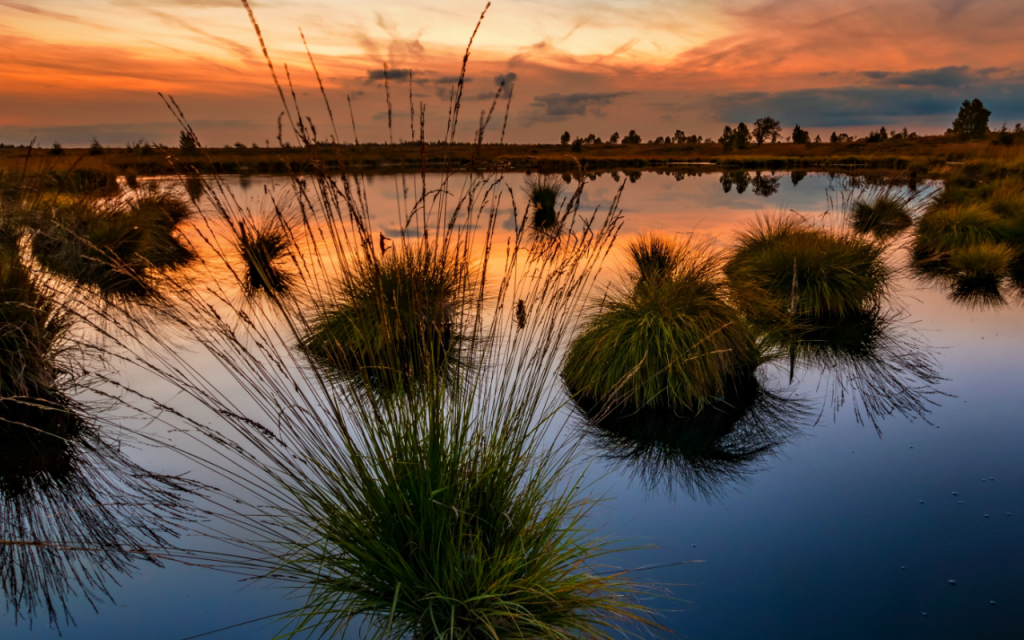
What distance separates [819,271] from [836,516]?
14.0 feet

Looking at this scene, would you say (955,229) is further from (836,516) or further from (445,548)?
(445,548)

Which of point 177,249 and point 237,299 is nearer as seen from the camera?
point 237,299

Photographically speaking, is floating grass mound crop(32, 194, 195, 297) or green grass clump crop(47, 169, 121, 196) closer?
floating grass mound crop(32, 194, 195, 297)

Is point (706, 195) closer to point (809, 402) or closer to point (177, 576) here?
point (809, 402)

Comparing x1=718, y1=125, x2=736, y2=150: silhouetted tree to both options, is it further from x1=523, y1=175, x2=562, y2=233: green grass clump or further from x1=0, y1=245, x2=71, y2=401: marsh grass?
x1=0, y1=245, x2=71, y2=401: marsh grass

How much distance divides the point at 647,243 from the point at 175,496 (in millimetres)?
5254

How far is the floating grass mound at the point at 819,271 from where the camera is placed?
20.9ft

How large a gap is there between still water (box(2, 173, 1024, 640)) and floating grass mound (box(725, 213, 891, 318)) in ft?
4.10

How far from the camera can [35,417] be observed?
161 inches

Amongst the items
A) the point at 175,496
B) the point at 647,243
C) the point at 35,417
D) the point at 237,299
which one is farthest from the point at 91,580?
the point at 647,243

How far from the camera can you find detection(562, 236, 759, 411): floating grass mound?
4.25 metres

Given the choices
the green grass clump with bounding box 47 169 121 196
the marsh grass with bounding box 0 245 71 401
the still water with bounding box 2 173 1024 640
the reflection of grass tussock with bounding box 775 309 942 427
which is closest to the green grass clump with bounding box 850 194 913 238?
the reflection of grass tussock with bounding box 775 309 942 427

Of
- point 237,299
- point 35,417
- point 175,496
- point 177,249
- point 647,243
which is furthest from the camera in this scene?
point 177,249

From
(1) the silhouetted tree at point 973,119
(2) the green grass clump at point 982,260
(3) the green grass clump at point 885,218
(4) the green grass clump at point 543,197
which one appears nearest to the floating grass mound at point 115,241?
(4) the green grass clump at point 543,197
